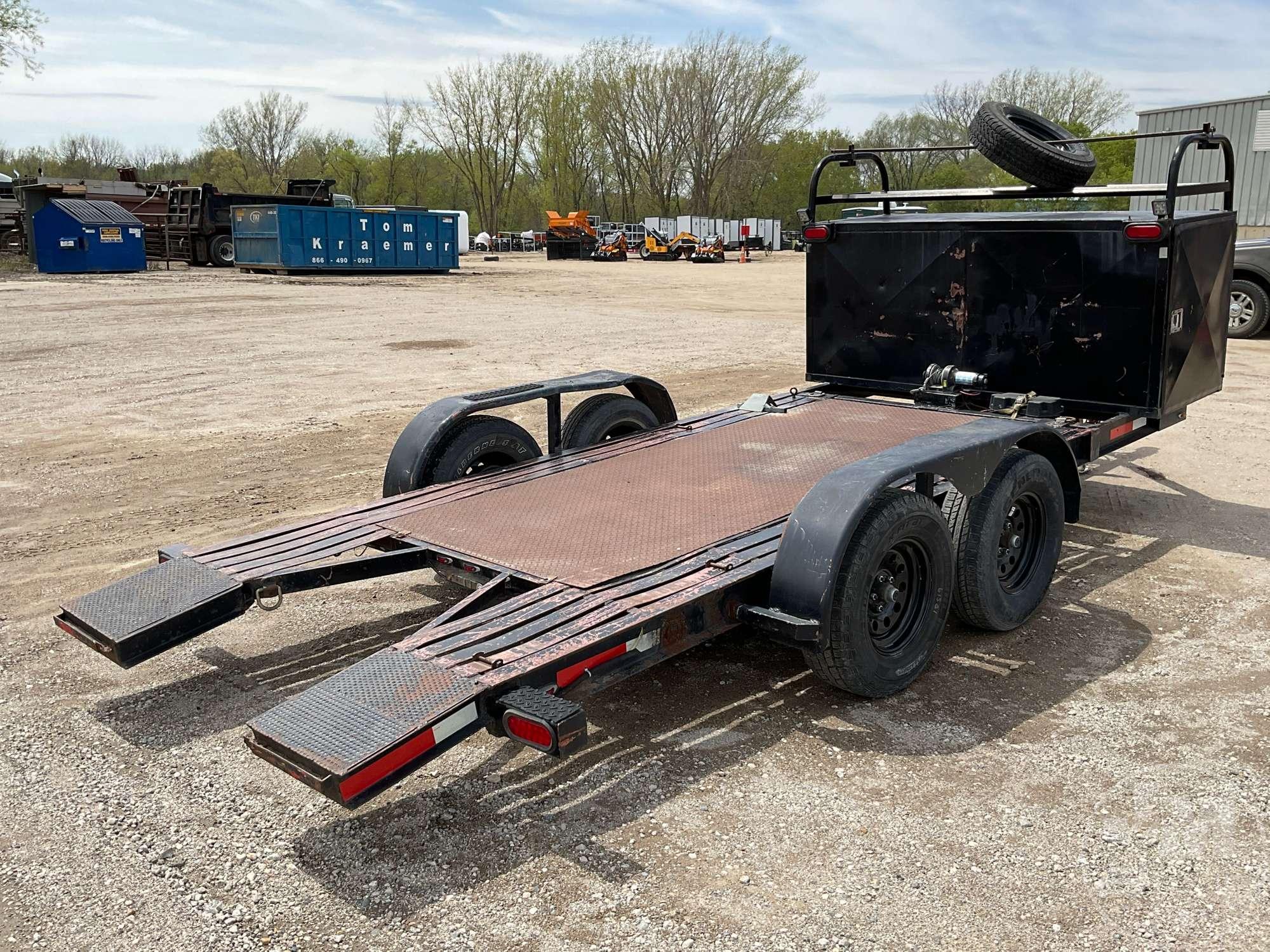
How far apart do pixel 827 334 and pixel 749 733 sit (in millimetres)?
3756

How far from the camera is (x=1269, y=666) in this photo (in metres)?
4.46

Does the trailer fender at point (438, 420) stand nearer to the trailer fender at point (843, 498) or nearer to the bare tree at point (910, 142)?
the trailer fender at point (843, 498)

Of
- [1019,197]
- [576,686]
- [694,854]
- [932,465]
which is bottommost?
[694,854]

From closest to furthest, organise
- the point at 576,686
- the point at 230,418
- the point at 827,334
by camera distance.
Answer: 1. the point at 576,686
2. the point at 827,334
3. the point at 230,418

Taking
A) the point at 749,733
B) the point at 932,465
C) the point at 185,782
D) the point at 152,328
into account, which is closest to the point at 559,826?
the point at 749,733

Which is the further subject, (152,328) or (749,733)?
(152,328)

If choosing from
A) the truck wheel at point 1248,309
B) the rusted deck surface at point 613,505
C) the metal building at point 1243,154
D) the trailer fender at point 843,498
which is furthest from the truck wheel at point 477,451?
the metal building at point 1243,154

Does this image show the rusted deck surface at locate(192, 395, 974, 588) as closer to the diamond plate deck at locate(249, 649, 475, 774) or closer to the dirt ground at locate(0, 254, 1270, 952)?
the dirt ground at locate(0, 254, 1270, 952)

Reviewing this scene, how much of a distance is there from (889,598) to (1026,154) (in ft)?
11.0

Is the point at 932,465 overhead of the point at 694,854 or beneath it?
overhead

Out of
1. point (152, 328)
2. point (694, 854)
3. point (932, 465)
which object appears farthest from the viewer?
point (152, 328)

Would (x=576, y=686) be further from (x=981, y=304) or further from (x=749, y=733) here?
(x=981, y=304)

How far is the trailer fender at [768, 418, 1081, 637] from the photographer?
3742mm

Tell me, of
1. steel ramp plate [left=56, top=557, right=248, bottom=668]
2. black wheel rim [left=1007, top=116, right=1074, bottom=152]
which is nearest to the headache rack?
black wheel rim [left=1007, top=116, right=1074, bottom=152]
